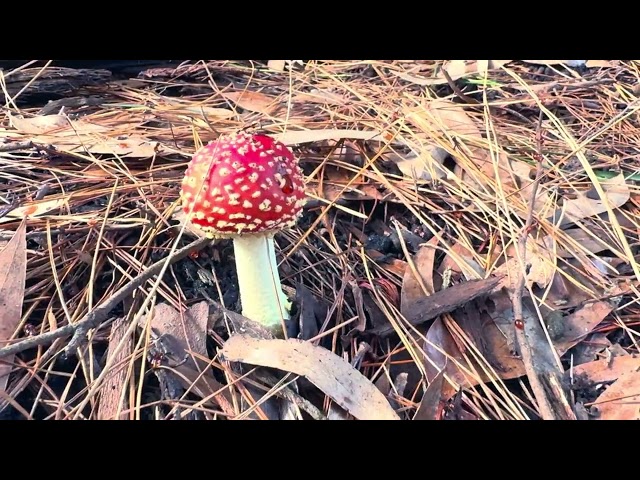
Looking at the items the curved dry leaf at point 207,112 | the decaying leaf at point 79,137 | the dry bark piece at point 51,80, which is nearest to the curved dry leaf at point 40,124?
the decaying leaf at point 79,137

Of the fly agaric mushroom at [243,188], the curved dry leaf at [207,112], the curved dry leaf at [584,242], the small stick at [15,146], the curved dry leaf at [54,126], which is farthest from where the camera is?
the curved dry leaf at [207,112]

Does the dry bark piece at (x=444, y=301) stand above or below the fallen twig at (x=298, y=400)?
above

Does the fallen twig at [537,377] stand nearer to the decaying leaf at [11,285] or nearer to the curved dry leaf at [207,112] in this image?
the decaying leaf at [11,285]

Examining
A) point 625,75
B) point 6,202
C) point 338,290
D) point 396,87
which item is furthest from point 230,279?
point 625,75

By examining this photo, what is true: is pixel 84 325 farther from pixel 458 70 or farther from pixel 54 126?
pixel 458 70

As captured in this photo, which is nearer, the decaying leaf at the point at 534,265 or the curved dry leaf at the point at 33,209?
the decaying leaf at the point at 534,265

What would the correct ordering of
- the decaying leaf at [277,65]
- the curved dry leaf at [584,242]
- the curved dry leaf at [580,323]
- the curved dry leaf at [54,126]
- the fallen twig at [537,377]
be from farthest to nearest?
Answer: the decaying leaf at [277,65]
the curved dry leaf at [54,126]
the curved dry leaf at [584,242]
the curved dry leaf at [580,323]
the fallen twig at [537,377]

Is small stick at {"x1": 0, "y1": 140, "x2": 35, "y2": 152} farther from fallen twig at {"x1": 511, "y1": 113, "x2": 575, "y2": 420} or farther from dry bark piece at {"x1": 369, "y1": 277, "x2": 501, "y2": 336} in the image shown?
fallen twig at {"x1": 511, "y1": 113, "x2": 575, "y2": 420}
